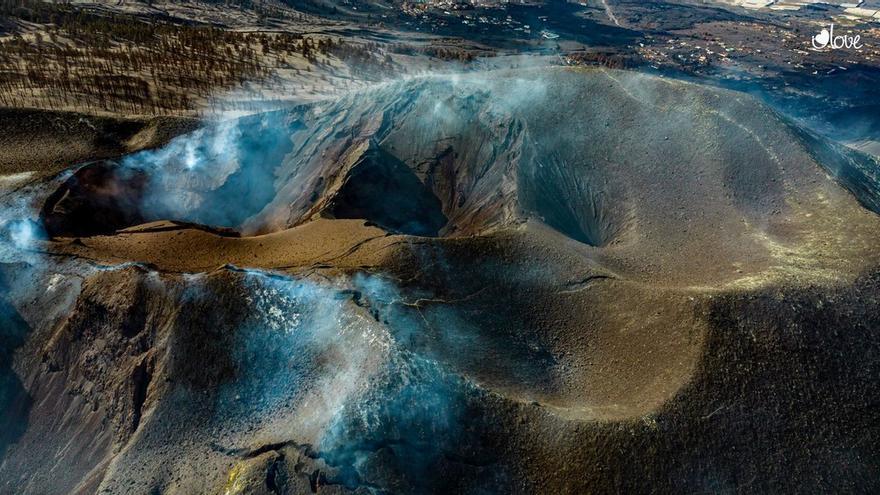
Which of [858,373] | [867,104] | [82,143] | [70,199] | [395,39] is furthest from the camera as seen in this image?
[395,39]

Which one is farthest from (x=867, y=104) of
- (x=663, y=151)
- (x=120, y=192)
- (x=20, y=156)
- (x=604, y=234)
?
(x=20, y=156)

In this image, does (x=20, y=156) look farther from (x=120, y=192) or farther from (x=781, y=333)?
(x=781, y=333)

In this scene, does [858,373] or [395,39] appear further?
[395,39]

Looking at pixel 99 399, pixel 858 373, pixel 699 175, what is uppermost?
pixel 699 175

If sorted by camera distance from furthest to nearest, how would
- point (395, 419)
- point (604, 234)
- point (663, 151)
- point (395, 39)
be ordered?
point (395, 39), point (663, 151), point (604, 234), point (395, 419)

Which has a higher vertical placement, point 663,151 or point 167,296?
point 663,151

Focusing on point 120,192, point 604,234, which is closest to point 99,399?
point 120,192

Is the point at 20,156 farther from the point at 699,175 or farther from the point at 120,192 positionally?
the point at 699,175
